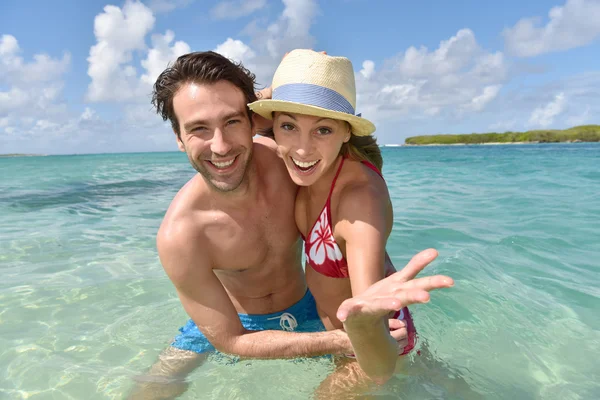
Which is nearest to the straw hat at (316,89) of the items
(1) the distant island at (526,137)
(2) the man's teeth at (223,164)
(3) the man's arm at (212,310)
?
(2) the man's teeth at (223,164)

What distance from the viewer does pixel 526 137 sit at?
301ft

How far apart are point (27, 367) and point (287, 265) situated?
7.54 feet

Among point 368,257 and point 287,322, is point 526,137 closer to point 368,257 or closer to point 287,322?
point 287,322

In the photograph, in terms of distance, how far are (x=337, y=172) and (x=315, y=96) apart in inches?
20.1

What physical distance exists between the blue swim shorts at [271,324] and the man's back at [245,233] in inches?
5.0

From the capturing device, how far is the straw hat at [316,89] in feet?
7.95

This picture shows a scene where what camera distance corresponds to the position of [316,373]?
131 inches

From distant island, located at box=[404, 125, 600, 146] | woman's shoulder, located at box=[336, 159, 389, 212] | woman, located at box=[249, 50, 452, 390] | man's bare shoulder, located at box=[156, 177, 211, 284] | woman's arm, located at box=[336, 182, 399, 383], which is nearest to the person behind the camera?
woman's arm, located at box=[336, 182, 399, 383]

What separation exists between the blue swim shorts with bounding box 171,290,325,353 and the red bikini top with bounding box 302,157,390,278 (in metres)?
0.86

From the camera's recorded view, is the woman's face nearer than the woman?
No

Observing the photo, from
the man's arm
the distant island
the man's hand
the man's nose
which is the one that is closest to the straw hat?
the man's nose

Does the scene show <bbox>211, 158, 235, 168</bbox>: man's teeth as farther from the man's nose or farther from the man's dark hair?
the man's dark hair

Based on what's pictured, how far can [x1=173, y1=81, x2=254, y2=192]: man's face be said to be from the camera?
2.87 metres

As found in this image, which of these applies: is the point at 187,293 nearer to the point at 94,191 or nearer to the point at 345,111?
the point at 345,111
